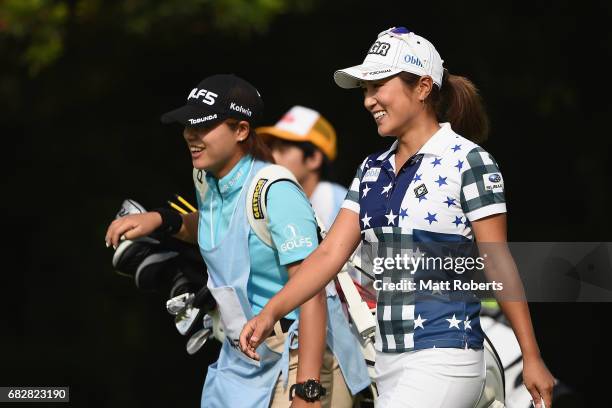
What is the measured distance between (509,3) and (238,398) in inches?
163

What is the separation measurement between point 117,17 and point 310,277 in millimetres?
4108

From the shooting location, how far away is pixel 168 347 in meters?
8.03

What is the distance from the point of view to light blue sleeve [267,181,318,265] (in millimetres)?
3379

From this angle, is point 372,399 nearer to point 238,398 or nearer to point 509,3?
point 238,398

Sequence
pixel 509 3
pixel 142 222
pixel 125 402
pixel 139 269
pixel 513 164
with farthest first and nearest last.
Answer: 1. pixel 125 402
2. pixel 513 164
3. pixel 509 3
4. pixel 139 269
5. pixel 142 222

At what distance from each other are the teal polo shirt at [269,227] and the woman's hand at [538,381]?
0.80 meters

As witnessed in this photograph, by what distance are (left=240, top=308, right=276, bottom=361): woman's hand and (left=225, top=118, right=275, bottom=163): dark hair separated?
0.84 m

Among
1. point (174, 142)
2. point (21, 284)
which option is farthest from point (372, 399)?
point (21, 284)

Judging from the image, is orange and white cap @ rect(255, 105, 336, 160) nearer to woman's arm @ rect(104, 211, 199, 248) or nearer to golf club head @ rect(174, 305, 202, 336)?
woman's arm @ rect(104, 211, 199, 248)

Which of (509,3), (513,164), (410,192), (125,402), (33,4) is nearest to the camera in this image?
(410,192)

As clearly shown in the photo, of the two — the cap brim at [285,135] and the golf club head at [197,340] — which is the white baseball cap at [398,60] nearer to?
the golf club head at [197,340]

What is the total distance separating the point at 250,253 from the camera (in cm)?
352

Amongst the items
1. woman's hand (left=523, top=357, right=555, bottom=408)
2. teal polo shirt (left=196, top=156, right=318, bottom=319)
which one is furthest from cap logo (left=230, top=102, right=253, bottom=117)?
woman's hand (left=523, top=357, right=555, bottom=408)

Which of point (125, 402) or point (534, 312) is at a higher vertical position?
point (534, 312)
